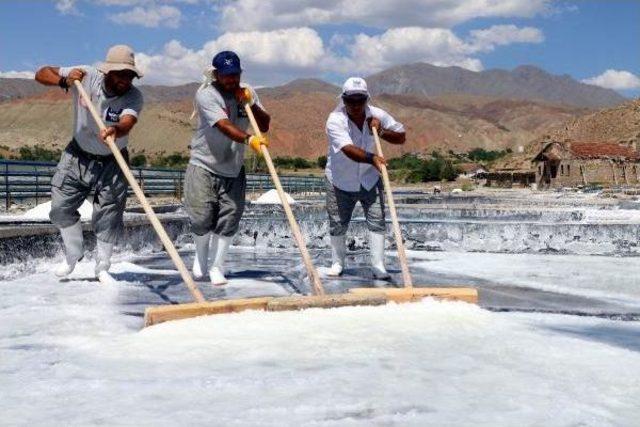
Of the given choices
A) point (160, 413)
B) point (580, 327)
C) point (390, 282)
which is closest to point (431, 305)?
point (580, 327)

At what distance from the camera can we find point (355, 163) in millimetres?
5496

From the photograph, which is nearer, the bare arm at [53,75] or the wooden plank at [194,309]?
the wooden plank at [194,309]

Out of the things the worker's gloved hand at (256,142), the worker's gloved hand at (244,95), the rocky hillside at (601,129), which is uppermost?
the rocky hillside at (601,129)

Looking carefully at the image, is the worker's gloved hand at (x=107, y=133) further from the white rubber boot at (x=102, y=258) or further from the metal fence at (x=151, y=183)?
the metal fence at (x=151, y=183)

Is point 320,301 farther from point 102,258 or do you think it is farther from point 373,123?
point 102,258

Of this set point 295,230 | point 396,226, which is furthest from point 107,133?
point 396,226

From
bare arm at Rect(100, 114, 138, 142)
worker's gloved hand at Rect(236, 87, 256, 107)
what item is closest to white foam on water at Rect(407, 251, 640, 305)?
worker's gloved hand at Rect(236, 87, 256, 107)

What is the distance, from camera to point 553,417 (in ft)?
7.52

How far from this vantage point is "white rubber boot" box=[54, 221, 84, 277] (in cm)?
504

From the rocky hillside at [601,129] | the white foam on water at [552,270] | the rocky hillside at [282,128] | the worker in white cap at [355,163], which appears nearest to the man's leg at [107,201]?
the worker in white cap at [355,163]

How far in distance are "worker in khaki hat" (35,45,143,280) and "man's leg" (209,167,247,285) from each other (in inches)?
25.2

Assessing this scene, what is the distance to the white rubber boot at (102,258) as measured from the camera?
511 cm

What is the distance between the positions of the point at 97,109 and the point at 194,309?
1.76 metres

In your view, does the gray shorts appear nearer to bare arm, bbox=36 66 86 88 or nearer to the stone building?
bare arm, bbox=36 66 86 88
